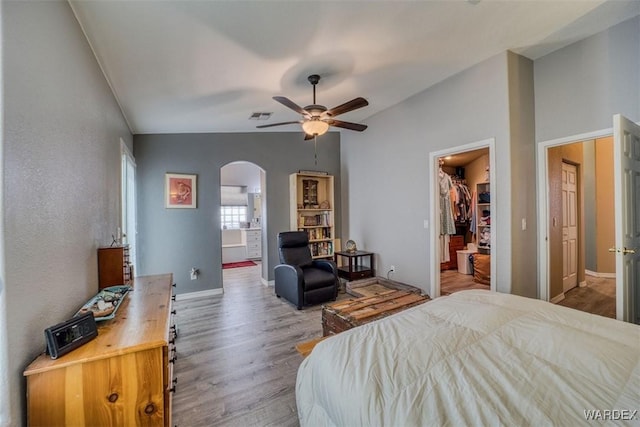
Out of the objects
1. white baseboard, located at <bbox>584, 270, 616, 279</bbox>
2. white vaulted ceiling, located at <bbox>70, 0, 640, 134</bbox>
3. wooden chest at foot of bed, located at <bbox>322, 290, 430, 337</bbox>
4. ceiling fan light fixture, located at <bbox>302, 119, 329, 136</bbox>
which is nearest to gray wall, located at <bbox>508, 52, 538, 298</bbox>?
white vaulted ceiling, located at <bbox>70, 0, 640, 134</bbox>

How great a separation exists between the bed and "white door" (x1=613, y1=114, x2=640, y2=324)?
3.40ft

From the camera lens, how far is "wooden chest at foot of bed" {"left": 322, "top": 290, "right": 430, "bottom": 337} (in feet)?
7.47

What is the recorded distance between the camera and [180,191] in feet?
14.2

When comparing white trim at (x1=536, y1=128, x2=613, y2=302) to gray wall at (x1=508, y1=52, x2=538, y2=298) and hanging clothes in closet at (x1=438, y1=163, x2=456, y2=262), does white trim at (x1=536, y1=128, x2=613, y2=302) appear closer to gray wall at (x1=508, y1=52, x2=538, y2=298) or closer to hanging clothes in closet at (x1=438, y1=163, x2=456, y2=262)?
gray wall at (x1=508, y1=52, x2=538, y2=298)

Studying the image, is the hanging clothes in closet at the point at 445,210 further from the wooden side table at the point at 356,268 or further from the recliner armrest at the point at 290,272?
the recliner armrest at the point at 290,272

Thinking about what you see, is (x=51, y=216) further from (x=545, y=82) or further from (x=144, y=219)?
(x=545, y=82)

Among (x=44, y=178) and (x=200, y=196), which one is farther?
(x=200, y=196)

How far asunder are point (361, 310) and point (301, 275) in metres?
1.38

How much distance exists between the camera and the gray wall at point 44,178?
1.02 metres

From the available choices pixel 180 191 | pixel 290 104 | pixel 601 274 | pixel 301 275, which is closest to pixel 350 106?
pixel 290 104

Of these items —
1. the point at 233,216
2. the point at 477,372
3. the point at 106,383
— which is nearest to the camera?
the point at 477,372

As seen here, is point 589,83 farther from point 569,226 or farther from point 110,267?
point 110,267

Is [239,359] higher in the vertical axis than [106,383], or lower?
lower

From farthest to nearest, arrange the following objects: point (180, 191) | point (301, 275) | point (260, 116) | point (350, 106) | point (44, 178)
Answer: point (180, 191) < point (260, 116) < point (301, 275) < point (350, 106) < point (44, 178)
